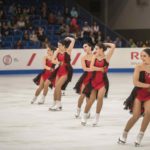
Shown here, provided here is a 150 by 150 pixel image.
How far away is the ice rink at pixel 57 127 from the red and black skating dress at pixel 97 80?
0.66m

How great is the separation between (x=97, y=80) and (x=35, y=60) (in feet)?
43.9

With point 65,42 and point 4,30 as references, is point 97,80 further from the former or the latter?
point 4,30

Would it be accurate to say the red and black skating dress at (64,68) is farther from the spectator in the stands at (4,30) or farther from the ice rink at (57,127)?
the spectator in the stands at (4,30)

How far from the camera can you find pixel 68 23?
26.5 m

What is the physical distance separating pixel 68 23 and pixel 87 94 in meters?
17.3

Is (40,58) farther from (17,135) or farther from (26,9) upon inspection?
(17,135)

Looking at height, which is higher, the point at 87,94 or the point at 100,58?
the point at 100,58

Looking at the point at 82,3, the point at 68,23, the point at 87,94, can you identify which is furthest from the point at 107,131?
the point at 82,3

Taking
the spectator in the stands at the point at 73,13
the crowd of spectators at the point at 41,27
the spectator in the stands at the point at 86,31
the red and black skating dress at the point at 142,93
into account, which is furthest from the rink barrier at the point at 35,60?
the red and black skating dress at the point at 142,93

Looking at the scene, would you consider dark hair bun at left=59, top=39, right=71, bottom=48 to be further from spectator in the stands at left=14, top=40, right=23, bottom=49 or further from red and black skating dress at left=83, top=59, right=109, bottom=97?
spectator in the stands at left=14, top=40, right=23, bottom=49

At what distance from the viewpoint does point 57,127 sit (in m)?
9.65

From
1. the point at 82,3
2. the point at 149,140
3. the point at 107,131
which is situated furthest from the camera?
the point at 82,3

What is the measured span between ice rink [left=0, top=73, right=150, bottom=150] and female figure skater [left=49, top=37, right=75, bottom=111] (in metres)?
0.35

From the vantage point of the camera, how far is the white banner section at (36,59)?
2217 centimetres
